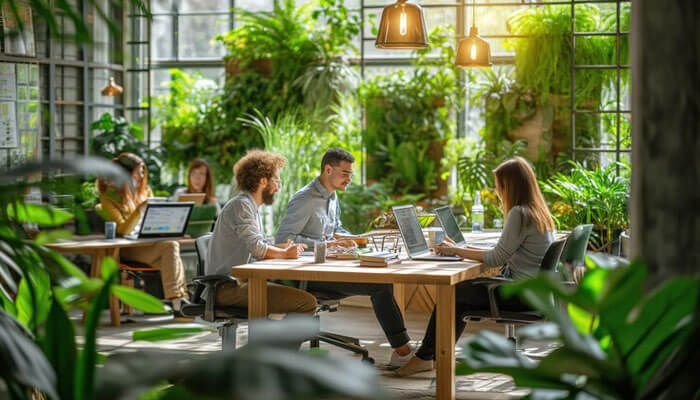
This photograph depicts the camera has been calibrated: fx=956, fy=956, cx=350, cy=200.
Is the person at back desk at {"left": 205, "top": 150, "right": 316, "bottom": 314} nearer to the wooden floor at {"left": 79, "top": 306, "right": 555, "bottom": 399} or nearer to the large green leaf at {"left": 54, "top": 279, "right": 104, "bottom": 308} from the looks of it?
the wooden floor at {"left": 79, "top": 306, "right": 555, "bottom": 399}

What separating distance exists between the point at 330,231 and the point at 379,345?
92 cm

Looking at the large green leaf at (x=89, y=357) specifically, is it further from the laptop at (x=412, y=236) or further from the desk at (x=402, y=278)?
the laptop at (x=412, y=236)

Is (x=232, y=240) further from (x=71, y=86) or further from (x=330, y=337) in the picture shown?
(x=71, y=86)

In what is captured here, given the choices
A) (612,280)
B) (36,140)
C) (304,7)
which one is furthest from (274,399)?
(304,7)

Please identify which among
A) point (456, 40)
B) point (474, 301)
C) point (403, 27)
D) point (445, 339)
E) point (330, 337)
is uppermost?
point (456, 40)

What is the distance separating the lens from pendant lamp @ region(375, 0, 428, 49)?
5.84m

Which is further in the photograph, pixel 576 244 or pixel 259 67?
pixel 259 67

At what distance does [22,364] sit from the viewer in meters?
1.52

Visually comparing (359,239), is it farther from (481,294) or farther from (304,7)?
(304,7)

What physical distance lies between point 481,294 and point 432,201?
5801 millimetres

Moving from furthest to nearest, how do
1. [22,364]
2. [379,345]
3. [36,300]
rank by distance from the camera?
[379,345] < [36,300] < [22,364]

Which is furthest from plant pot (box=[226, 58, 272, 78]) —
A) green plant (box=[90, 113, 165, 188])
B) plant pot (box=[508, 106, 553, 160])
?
plant pot (box=[508, 106, 553, 160])

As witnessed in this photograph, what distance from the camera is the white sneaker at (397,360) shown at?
5.49 meters

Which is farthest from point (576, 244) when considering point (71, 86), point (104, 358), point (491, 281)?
point (71, 86)
